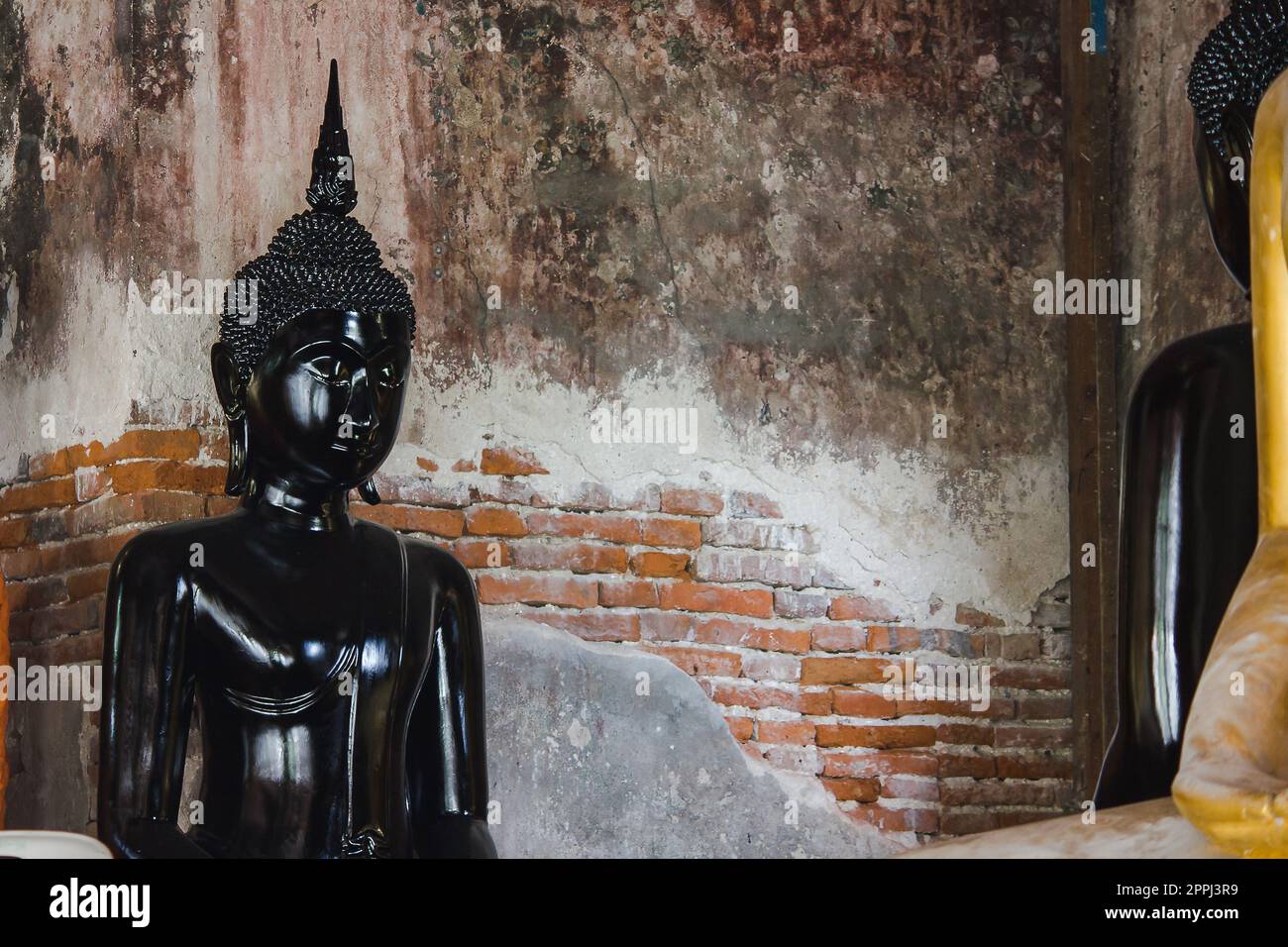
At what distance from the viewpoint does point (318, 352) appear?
2957 millimetres

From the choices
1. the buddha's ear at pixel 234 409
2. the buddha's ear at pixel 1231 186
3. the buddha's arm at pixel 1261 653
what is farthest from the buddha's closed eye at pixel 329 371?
the buddha's arm at pixel 1261 653

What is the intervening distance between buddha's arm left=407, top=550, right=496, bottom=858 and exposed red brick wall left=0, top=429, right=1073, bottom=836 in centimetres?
115

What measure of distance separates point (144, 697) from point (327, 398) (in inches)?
23.7

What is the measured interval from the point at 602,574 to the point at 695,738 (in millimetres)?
492

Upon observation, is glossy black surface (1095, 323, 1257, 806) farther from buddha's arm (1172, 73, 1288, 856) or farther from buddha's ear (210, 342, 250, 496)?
buddha's ear (210, 342, 250, 496)

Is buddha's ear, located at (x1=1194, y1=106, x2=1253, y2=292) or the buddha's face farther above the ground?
buddha's ear, located at (x1=1194, y1=106, x2=1253, y2=292)

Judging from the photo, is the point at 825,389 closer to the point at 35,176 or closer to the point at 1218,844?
the point at 35,176

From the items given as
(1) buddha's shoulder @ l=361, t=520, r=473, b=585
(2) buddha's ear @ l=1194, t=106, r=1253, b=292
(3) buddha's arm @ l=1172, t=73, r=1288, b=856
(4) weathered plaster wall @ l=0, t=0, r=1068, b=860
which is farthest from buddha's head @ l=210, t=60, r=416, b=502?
(3) buddha's arm @ l=1172, t=73, r=1288, b=856

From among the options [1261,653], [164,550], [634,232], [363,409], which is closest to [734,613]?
[634,232]

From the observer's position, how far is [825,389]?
4.53 meters

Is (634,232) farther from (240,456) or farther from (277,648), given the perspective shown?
(277,648)

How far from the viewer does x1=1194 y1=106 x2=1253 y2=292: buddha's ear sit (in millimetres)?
2406

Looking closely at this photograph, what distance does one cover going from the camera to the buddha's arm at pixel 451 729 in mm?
3002

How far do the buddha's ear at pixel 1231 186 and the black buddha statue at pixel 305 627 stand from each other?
1417 millimetres
